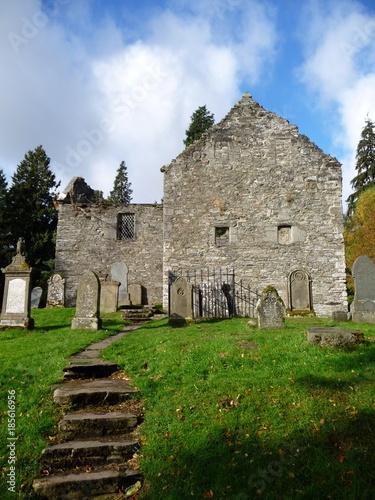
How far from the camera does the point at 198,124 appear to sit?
30562 millimetres

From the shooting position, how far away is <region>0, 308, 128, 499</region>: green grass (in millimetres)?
4380

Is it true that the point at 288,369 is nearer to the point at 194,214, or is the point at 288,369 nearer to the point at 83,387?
the point at 83,387

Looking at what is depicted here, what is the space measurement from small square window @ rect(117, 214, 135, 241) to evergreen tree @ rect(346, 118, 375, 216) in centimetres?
1846

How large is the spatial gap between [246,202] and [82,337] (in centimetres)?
1038

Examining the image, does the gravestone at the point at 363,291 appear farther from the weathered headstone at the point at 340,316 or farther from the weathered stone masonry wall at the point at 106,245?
the weathered stone masonry wall at the point at 106,245

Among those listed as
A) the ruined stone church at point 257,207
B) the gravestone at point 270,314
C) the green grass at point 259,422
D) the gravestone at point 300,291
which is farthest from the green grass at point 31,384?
the ruined stone church at point 257,207

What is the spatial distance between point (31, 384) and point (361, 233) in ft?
Result: 83.9

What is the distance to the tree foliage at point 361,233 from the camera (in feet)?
84.1

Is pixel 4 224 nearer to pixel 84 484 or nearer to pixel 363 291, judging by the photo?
pixel 363 291

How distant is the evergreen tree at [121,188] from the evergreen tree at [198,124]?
52.3 feet

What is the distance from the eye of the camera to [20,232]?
31.5 meters

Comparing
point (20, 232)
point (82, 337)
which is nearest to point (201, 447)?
point (82, 337)

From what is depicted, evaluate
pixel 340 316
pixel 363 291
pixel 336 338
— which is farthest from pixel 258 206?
pixel 336 338

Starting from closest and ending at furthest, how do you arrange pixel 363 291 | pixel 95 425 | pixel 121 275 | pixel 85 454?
pixel 85 454 → pixel 95 425 → pixel 363 291 → pixel 121 275
